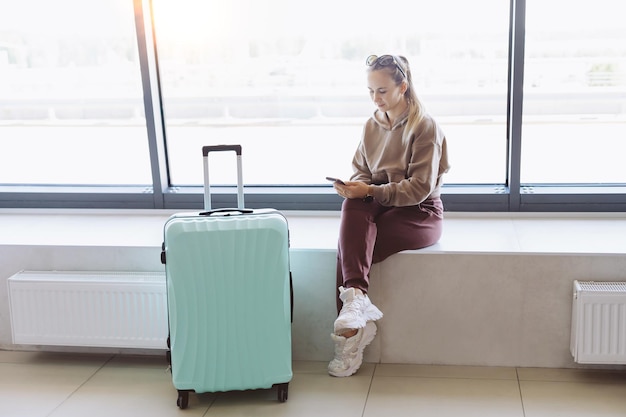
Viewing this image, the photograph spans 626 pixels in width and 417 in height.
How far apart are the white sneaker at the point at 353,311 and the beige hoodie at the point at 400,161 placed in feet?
1.13

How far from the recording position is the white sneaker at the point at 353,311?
2650 mm

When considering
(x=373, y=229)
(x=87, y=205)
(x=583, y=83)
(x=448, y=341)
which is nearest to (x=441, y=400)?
(x=448, y=341)

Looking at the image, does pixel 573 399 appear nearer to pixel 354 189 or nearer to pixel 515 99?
pixel 354 189

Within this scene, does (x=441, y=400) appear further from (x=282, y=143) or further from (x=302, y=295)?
(x=282, y=143)

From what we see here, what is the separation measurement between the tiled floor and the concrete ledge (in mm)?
75

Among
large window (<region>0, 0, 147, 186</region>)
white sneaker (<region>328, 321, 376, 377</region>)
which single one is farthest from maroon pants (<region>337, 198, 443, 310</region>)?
large window (<region>0, 0, 147, 186</region>)

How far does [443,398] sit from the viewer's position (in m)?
2.65

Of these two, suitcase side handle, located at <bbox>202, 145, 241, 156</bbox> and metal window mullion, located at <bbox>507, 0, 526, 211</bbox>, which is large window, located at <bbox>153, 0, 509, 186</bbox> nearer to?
metal window mullion, located at <bbox>507, 0, 526, 211</bbox>

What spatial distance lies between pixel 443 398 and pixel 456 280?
418 millimetres

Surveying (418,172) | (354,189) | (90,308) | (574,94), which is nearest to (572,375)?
(418,172)

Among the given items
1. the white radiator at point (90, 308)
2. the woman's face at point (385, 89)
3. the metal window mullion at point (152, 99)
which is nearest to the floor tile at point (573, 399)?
the woman's face at point (385, 89)

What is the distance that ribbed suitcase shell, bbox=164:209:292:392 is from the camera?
255 centimetres

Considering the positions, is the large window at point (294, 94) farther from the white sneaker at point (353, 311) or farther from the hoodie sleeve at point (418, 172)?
the white sneaker at point (353, 311)

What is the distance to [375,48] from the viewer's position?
10.5 ft
